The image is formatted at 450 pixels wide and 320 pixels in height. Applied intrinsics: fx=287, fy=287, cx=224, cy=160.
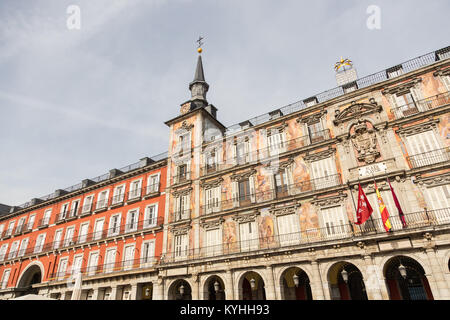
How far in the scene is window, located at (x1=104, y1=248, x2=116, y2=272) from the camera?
93.6ft

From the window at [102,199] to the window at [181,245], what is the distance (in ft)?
38.9

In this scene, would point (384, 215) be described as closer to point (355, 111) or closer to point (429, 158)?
point (429, 158)

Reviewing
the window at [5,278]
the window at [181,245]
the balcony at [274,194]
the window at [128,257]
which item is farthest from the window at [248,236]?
the window at [5,278]

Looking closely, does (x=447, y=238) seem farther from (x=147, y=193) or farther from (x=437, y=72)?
(x=147, y=193)

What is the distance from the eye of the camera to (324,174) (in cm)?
2161

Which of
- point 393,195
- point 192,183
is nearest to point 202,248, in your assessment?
point 192,183

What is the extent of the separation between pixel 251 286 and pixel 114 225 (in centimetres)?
1719

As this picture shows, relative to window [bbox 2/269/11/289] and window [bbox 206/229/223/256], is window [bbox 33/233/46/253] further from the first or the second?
window [bbox 206/229/223/256]

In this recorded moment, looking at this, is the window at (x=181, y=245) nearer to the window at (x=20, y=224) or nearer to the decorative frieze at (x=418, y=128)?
the decorative frieze at (x=418, y=128)

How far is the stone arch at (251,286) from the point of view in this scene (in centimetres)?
2139

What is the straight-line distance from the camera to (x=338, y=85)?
25.0 meters

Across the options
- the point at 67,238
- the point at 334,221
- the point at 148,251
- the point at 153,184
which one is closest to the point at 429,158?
the point at 334,221
